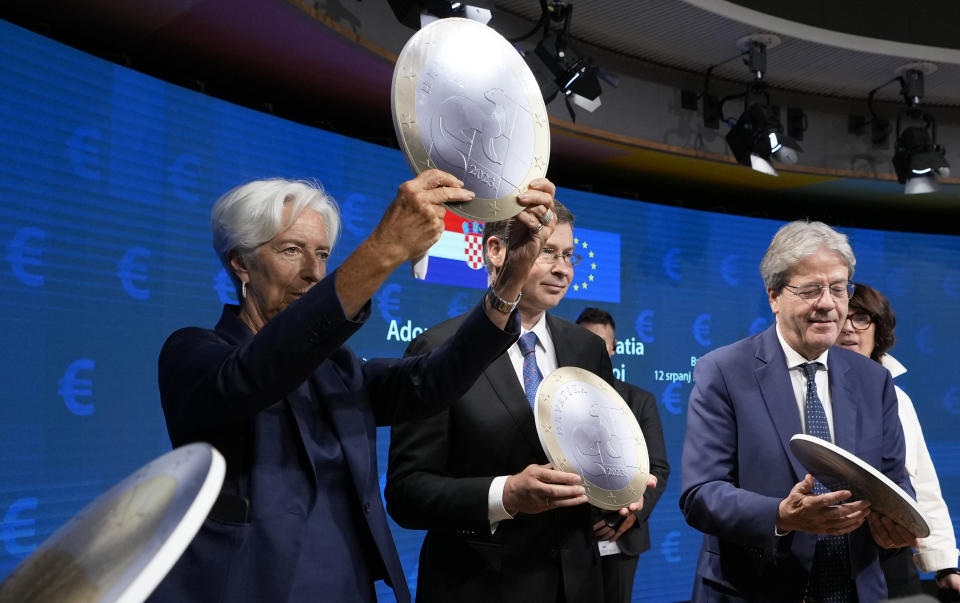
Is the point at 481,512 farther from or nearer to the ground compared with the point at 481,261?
nearer to the ground

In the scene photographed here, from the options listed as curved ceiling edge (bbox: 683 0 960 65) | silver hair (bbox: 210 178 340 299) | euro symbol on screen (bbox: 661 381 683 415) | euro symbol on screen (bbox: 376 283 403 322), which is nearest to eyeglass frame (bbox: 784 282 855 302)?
silver hair (bbox: 210 178 340 299)

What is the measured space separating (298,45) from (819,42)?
3.18 meters

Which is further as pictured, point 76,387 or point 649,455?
point 649,455

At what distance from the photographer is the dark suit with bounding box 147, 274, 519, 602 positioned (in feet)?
3.51

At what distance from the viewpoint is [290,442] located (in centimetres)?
124

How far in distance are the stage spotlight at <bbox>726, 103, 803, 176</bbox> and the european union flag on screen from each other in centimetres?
98

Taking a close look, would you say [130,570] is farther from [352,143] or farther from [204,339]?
[352,143]

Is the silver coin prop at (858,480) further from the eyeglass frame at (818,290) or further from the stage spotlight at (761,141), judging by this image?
the stage spotlight at (761,141)

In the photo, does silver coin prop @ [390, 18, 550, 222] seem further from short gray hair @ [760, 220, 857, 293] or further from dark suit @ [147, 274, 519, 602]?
short gray hair @ [760, 220, 857, 293]

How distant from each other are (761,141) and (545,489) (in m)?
4.03

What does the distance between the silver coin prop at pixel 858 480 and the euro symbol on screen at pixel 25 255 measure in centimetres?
256

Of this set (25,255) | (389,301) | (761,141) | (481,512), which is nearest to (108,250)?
(25,255)

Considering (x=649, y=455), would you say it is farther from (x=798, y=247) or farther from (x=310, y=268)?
(x=310, y=268)

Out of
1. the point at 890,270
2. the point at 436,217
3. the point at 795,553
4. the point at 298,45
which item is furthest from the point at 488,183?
the point at 890,270
